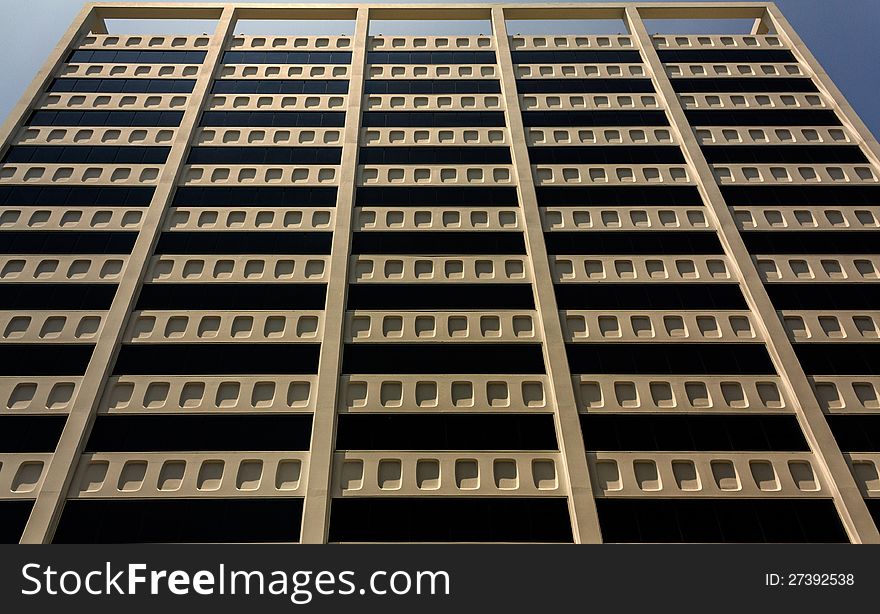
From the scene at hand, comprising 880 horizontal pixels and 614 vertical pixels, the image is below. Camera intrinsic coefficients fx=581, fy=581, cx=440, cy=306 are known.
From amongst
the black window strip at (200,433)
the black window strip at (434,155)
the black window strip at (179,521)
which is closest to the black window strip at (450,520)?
the black window strip at (179,521)

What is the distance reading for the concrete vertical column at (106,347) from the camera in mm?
22156

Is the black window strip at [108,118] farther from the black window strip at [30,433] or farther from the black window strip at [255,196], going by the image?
the black window strip at [30,433]

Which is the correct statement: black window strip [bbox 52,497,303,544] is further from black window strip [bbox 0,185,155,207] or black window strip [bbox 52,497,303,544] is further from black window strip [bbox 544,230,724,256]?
black window strip [bbox 544,230,724,256]

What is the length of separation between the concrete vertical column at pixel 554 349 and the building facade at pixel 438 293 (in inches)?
6.0

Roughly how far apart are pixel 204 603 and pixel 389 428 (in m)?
9.77

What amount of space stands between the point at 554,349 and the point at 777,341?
10715mm

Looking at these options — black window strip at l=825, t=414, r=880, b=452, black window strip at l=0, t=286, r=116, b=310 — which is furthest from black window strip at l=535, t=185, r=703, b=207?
black window strip at l=0, t=286, r=116, b=310

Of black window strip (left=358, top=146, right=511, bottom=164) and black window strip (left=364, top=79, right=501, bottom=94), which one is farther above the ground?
black window strip (left=364, top=79, right=501, bottom=94)

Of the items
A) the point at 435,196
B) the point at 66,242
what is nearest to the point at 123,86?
the point at 66,242

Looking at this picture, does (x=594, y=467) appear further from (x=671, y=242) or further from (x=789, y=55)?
(x=789, y=55)

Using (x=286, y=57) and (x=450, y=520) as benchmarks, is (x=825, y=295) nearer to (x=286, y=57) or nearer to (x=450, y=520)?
(x=450, y=520)

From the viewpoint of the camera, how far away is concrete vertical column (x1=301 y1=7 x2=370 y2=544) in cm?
2228

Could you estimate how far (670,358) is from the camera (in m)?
27.2

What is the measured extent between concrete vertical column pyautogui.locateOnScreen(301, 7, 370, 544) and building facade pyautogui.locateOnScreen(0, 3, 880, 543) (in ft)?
0.37
